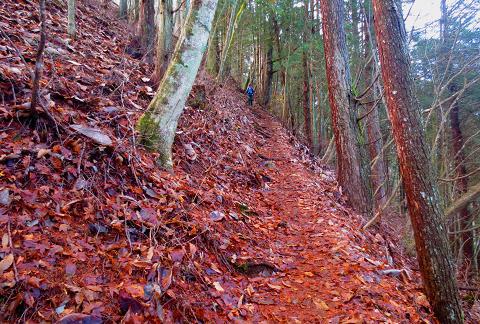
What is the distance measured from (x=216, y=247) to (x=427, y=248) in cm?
250

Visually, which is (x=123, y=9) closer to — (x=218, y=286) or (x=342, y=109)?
(x=342, y=109)

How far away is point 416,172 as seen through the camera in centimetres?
391

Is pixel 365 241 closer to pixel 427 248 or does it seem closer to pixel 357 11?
pixel 427 248

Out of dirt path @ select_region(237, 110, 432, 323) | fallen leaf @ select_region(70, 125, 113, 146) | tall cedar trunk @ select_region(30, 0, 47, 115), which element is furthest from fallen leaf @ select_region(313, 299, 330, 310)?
tall cedar trunk @ select_region(30, 0, 47, 115)

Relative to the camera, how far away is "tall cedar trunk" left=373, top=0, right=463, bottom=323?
3.79 metres

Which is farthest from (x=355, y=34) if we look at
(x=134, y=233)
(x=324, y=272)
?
(x=134, y=233)

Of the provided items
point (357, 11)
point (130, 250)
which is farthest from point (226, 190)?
point (357, 11)

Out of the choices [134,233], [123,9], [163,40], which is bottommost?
[134,233]

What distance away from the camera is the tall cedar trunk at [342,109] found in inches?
271

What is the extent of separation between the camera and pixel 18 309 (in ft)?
6.28

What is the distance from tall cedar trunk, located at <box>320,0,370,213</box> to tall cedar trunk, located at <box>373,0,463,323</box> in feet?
8.99

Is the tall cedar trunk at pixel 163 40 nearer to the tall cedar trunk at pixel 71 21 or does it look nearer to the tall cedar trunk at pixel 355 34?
the tall cedar trunk at pixel 71 21

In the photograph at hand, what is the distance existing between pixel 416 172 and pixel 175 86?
3275 millimetres

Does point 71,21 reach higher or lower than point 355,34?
lower
